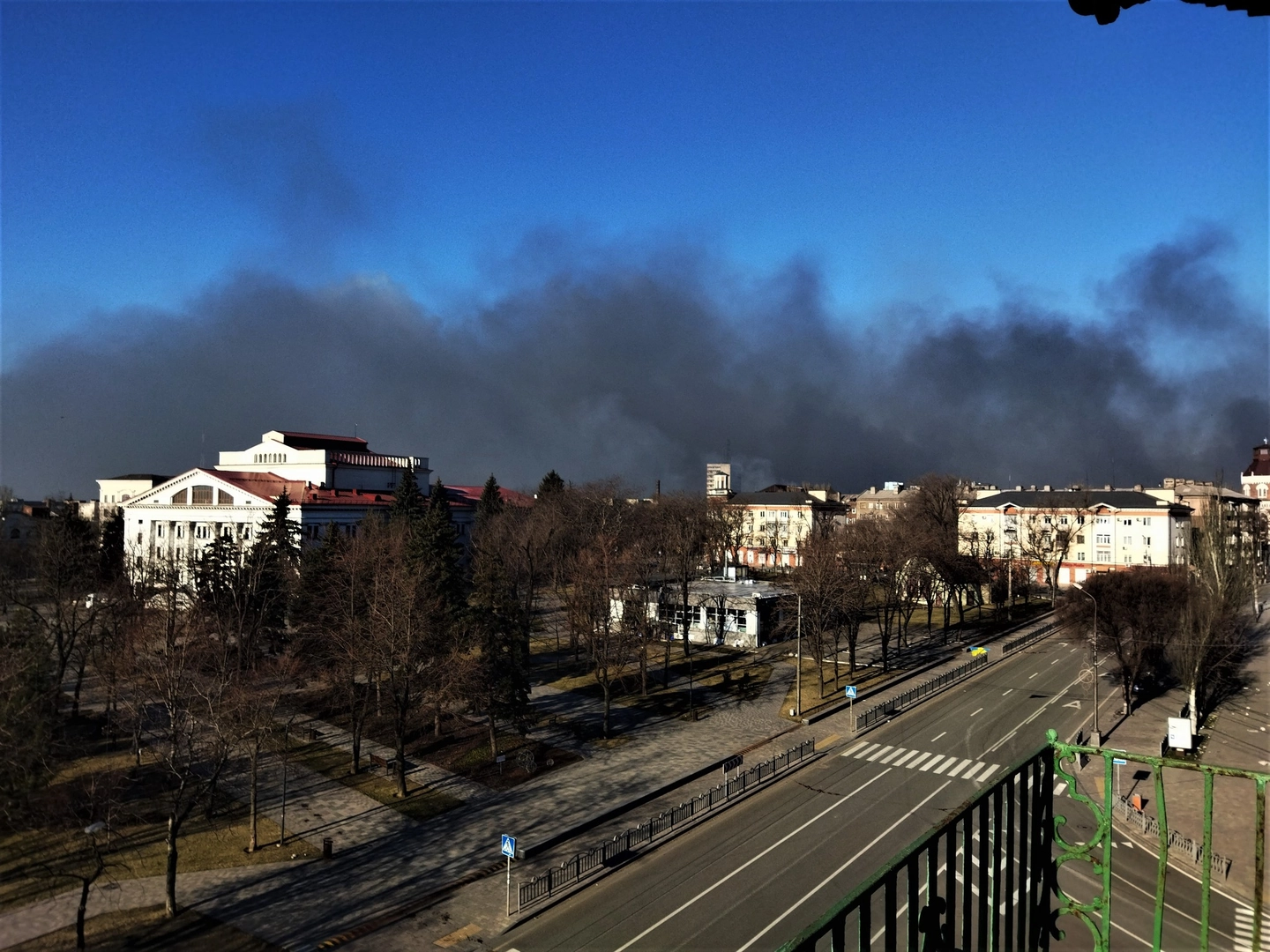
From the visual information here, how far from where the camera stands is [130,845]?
876 inches

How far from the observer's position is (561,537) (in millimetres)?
65562

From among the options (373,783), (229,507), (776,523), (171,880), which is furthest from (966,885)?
(776,523)

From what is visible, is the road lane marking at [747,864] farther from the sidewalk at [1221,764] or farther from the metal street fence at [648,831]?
the sidewalk at [1221,764]

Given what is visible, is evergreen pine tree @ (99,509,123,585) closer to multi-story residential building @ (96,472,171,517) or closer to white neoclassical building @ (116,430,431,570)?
white neoclassical building @ (116,430,431,570)

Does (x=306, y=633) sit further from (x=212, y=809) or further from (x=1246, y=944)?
(x=1246, y=944)

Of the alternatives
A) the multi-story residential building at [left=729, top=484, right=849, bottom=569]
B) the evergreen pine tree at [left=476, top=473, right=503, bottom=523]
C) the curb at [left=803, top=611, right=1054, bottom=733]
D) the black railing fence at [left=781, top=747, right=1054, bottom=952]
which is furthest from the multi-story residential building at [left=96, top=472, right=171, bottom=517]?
the black railing fence at [left=781, top=747, right=1054, bottom=952]

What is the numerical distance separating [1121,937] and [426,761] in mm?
22264

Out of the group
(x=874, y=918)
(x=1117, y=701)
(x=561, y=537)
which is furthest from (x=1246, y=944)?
(x=561, y=537)

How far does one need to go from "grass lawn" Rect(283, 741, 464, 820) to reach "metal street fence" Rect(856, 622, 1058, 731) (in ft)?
58.9

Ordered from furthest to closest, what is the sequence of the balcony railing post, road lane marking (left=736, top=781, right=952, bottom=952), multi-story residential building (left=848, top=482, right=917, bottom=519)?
multi-story residential building (left=848, top=482, right=917, bottom=519), road lane marking (left=736, top=781, right=952, bottom=952), the balcony railing post

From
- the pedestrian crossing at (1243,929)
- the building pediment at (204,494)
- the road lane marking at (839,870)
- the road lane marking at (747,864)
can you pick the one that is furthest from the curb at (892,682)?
the building pediment at (204,494)

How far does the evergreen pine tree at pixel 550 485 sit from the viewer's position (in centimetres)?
8538

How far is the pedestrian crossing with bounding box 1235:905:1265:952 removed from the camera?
1675cm

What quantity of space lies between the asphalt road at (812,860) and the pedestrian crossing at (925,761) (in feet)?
0.20
